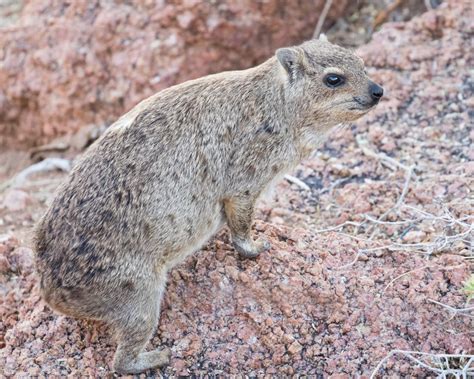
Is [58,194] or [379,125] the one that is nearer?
[58,194]

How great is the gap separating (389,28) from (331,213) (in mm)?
2635

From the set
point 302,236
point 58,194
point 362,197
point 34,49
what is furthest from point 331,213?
point 34,49

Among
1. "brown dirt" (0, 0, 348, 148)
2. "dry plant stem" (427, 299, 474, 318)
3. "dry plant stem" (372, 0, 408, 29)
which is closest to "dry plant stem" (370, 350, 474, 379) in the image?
"dry plant stem" (427, 299, 474, 318)

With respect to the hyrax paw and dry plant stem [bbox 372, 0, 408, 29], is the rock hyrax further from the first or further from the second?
dry plant stem [bbox 372, 0, 408, 29]

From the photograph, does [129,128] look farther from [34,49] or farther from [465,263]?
[34,49]

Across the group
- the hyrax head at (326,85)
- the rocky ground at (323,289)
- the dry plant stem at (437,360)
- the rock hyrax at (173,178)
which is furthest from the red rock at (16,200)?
the dry plant stem at (437,360)

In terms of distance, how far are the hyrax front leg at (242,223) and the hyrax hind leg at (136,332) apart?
0.74m

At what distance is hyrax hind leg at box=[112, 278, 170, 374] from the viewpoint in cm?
475

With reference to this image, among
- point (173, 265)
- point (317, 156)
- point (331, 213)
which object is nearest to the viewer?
point (173, 265)

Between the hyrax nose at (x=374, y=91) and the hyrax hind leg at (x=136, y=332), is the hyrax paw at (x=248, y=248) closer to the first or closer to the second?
the hyrax hind leg at (x=136, y=332)

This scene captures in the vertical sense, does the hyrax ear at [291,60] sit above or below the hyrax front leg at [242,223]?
above

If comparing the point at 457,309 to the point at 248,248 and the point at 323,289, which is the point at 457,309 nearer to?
the point at 323,289

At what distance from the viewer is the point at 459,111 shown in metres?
6.93

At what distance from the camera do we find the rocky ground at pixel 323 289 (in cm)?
489
